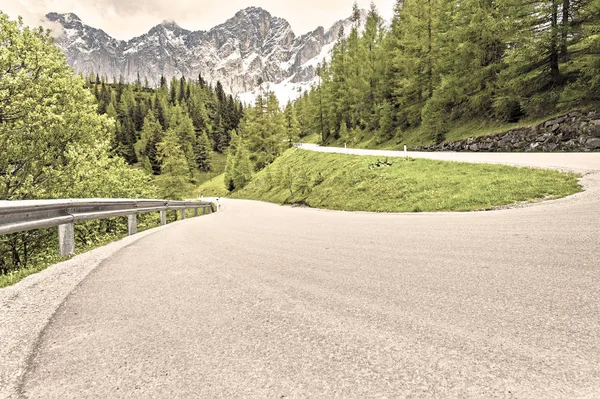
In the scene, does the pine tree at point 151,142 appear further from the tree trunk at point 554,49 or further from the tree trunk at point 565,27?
the tree trunk at point 565,27

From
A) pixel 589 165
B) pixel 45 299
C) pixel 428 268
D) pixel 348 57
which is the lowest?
pixel 45 299

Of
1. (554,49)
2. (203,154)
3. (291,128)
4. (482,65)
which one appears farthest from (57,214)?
(203,154)

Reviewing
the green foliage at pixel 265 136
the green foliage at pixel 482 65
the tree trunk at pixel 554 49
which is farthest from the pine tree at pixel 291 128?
the tree trunk at pixel 554 49

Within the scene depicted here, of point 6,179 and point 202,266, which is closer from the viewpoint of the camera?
point 202,266

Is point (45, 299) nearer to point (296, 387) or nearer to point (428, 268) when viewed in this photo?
point (296, 387)

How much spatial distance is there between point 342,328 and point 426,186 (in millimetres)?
13886

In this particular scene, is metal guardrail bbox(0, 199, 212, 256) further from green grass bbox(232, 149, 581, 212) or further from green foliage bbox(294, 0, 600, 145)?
green foliage bbox(294, 0, 600, 145)

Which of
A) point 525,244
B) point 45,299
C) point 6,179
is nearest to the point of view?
point 45,299

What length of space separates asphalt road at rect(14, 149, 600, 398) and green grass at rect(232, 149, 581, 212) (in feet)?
23.7

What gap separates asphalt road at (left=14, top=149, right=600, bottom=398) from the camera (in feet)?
5.93

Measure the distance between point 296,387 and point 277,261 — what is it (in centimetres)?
291

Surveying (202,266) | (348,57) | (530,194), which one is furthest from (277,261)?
(348,57)

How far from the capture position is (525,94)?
2452 cm

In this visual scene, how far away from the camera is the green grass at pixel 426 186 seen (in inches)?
438
